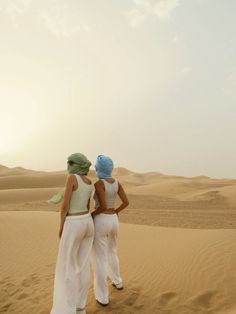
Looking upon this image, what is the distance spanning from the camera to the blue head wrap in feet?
18.7

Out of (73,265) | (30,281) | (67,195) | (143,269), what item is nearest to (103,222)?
(73,265)

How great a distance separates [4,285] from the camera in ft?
23.6

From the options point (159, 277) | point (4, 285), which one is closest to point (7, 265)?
point (4, 285)

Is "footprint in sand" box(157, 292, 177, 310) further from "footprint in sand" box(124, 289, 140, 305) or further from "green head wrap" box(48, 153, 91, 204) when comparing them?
"green head wrap" box(48, 153, 91, 204)

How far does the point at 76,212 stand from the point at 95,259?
994 millimetres

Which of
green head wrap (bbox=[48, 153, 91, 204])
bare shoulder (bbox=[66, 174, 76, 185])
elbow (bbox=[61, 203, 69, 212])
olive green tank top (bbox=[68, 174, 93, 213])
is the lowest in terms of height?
elbow (bbox=[61, 203, 69, 212])

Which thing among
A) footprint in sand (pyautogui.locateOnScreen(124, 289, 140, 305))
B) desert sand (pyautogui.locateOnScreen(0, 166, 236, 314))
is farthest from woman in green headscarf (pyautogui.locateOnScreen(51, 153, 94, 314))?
footprint in sand (pyautogui.locateOnScreen(124, 289, 140, 305))

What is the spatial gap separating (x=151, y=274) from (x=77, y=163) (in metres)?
3.24

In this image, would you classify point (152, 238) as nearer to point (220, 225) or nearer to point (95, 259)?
point (95, 259)

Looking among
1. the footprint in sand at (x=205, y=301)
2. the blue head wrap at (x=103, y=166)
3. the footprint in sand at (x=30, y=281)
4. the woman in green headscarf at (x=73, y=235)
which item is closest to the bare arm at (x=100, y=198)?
the blue head wrap at (x=103, y=166)

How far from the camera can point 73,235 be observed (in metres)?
5.08

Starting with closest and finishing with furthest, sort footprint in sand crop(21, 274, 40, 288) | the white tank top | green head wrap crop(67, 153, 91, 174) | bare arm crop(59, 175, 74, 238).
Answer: bare arm crop(59, 175, 74, 238), green head wrap crop(67, 153, 91, 174), the white tank top, footprint in sand crop(21, 274, 40, 288)

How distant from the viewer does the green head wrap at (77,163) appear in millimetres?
5160

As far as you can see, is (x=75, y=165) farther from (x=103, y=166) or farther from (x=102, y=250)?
(x=102, y=250)
